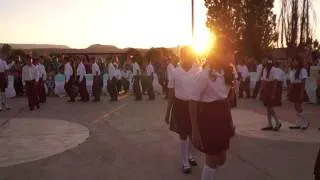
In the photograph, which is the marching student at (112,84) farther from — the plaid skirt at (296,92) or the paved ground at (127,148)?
the plaid skirt at (296,92)

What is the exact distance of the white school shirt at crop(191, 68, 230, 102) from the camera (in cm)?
629

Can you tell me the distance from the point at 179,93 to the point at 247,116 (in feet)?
27.1

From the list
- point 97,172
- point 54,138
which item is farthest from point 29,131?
point 97,172

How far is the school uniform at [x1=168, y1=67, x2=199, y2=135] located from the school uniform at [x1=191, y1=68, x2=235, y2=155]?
2542mm

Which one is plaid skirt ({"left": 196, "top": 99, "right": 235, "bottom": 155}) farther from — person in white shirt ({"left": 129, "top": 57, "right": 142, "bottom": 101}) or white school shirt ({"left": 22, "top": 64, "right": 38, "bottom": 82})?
person in white shirt ({"left": 129, "top": 57, "right": 142, "bottom": 101})

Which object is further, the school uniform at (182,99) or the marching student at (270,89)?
the marching student at (270,89)

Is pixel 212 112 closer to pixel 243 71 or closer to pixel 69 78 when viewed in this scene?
pixel 69 78

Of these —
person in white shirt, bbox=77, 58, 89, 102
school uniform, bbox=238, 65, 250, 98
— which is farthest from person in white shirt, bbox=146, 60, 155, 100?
school uniform, bbox=238, 65, 250, 98

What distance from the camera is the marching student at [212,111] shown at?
246 inches

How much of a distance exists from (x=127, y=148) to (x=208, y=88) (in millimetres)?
5262

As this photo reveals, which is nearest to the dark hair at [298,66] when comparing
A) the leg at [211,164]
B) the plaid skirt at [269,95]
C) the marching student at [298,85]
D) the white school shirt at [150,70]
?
the marching student at [298,85]

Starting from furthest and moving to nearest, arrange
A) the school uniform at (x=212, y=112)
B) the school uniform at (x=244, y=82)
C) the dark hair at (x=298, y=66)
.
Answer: the school uniform at (x=244, y=82) < the dark hair at (x=298, y=66) < the school uniform at (x=212, y=112)

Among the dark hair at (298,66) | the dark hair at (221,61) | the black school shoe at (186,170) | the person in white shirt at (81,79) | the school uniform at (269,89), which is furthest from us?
the person in white shirt at (81,79)

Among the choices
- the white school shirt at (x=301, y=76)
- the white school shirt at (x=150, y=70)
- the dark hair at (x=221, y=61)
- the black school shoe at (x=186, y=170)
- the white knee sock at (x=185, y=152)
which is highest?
the dark hair at (x=221, y=61)
